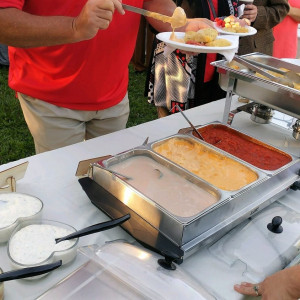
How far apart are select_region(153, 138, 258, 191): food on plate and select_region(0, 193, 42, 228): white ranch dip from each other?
0.41m

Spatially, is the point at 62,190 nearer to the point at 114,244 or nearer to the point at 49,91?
the point at 114,244

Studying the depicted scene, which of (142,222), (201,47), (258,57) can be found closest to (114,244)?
(142,222)

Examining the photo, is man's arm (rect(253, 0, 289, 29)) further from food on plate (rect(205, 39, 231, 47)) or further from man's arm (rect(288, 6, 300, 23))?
food on plate (rect(205, 39, 231, 47))

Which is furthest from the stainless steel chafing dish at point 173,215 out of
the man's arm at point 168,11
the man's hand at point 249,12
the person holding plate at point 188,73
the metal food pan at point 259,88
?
the man's hand at point 249,12

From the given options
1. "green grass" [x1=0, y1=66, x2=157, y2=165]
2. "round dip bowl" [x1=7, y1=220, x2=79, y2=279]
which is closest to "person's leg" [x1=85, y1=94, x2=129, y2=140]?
"round dip bowl" [x1=7, y1=220, x2=79, y2=279]

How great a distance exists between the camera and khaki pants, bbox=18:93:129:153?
1554mm

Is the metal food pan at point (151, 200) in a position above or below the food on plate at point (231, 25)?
below

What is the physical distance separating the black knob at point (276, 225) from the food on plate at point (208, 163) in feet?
0.41

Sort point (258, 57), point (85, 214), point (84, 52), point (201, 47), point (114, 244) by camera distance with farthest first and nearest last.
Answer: point (258, 57) < point (84, 52) < point (201, 47) < point (85, 214) < point (114, 244)

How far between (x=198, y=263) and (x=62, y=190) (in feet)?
1.52

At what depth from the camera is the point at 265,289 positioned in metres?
0.82

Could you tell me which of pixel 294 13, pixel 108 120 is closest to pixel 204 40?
pixel 108 120

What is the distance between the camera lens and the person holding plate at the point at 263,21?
94.0 inches

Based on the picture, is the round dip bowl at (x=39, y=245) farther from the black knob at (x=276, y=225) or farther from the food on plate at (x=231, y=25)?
the food on plate at (x=231, y=25)
